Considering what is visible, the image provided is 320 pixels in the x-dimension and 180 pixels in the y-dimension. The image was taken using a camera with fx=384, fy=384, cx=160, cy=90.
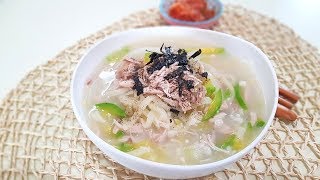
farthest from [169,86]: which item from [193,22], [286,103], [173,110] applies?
[193,22]

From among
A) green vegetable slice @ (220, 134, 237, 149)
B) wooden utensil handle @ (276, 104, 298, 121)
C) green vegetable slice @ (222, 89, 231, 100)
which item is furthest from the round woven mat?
green vegetable slice @ (222, 89, 231, 100)

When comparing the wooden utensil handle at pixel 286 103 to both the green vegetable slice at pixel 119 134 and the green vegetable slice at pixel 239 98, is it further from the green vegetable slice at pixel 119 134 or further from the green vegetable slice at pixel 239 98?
the green vegetable slice at pixel 119 134

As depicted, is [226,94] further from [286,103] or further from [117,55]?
[117,55]

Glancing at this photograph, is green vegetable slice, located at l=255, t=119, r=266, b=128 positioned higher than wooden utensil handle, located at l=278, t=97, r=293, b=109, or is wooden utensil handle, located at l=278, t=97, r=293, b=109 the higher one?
green vegetable slice, located at l=255, t=119, r=266, b=128

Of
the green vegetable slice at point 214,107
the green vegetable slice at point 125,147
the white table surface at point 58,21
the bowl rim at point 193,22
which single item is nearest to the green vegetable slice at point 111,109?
the green vegetable slice at point 125,147

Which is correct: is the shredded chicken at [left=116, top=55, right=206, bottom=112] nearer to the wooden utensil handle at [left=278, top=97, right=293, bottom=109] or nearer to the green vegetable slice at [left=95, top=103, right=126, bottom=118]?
the green vegetable slice at [left=95, top=103, right=126, bottom=118]

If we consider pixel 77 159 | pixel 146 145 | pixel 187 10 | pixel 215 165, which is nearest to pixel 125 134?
pixel 146 145

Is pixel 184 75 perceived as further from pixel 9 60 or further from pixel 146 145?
pixel 9 60
